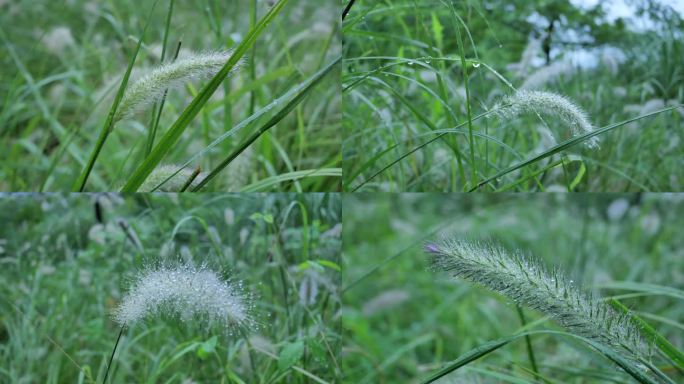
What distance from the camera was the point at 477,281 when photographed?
73cm

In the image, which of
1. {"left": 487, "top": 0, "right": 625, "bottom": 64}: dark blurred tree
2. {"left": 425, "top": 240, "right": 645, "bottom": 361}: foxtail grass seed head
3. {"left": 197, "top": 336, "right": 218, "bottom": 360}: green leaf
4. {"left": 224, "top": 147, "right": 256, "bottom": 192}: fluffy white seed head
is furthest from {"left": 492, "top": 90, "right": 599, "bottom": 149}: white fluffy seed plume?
{"left": 197, "top": 336, "right": 218, "bottom": 360}: green leaf

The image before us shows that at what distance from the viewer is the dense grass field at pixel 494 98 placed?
4.05 ft

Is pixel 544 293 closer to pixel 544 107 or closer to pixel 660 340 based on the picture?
pixel 660 340

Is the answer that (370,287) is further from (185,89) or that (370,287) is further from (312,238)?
(185,89)

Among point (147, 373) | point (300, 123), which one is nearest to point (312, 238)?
point (300, 123)

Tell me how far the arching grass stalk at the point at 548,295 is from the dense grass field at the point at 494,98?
45 cm

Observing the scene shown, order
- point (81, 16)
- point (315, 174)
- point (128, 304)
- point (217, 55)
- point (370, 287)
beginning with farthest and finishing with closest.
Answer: point (370, 287)
point (81, 16)
point (315, 174)
point (217, 55)
point (128, 304)

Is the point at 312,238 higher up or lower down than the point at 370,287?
higher up

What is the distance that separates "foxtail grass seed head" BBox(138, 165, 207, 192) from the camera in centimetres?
107

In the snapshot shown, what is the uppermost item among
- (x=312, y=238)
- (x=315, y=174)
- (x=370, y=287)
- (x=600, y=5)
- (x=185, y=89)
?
(x=600, y=5)

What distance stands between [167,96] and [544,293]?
30.6 inches

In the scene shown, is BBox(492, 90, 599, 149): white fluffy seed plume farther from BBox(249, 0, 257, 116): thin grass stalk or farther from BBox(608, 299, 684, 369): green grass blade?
BBox(249, 0, 257, 116): thin grass stalk

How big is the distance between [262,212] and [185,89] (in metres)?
0.35

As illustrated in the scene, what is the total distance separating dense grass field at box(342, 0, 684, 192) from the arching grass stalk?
45cm
